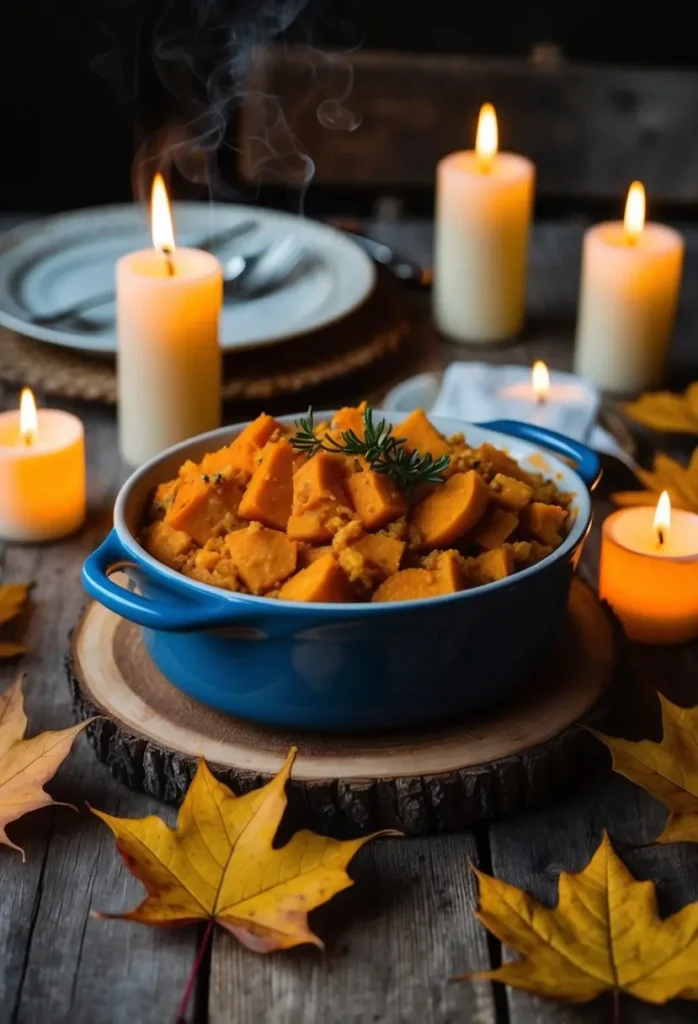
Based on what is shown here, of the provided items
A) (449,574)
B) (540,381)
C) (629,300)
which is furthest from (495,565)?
(629,300)

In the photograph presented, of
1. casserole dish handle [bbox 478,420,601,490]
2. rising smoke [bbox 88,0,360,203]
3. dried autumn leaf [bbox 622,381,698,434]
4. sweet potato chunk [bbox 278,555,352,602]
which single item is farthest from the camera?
rising smoke [bbox 88,0,360,203]

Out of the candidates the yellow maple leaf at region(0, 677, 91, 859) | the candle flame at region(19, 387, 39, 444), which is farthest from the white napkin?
the yellow maple leaf at region(0, 677, 91, 859)

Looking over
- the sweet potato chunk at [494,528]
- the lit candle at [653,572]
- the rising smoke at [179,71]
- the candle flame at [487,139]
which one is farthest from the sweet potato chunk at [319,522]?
the rising smoke at [179,71]

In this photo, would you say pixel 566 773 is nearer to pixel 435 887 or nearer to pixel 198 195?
pixel 435 887

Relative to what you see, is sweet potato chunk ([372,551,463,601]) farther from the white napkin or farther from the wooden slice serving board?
the white napkin

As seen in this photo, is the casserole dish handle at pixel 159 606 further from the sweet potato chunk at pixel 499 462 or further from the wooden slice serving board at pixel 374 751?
the sweet potato chunk at pixel 499 462

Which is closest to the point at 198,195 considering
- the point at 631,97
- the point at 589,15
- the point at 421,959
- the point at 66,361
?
the point at 589,15
